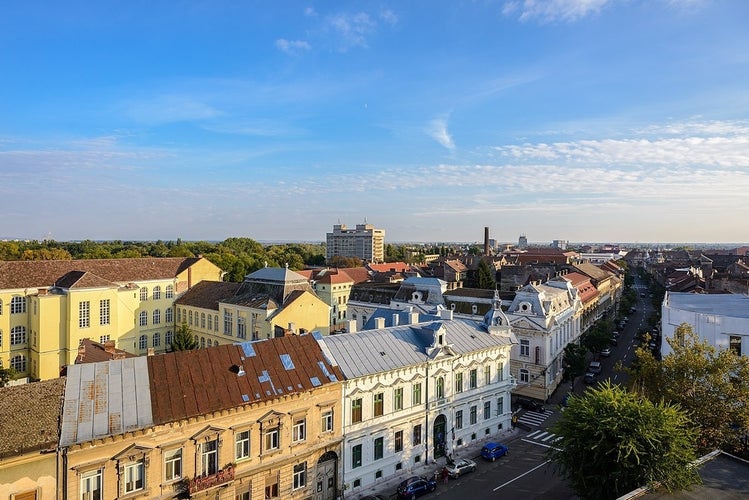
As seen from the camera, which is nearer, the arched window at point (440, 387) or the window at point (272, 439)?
the window at point (272, 439)

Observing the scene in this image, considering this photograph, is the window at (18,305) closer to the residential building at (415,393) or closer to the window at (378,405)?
the residential building at (415,393)

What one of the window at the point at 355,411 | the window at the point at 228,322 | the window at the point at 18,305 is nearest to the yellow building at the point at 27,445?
the window at the point at 355,411

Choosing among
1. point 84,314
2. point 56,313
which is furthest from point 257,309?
point 56,313

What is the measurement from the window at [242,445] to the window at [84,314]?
1527 inches

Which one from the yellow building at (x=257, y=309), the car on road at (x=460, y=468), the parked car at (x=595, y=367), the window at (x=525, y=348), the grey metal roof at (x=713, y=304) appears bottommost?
the car on road at (x=460, y=468)

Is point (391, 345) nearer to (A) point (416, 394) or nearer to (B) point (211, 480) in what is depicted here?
(A) point (416, 394)

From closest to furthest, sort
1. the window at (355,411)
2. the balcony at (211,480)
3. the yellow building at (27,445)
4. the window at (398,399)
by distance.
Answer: the yellow building at (27,445) < the balcony at (211,480) < the window at (355,411) < the window at (398,399)

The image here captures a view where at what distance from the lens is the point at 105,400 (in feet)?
76.0

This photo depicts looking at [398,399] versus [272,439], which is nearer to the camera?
[272,439]

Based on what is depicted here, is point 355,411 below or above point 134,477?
above

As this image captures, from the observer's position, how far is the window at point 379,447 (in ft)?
103

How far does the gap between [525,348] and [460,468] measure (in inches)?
879

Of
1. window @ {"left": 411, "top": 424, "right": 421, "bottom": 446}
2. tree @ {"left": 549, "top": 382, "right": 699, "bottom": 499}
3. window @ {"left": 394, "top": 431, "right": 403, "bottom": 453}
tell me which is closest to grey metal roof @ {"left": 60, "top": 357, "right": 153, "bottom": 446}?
window @ {"left": 394, "top": 431, "right": 403, "bottom": 453}

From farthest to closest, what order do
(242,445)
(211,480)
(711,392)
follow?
(711,392) → (242,445) → (211,480)
